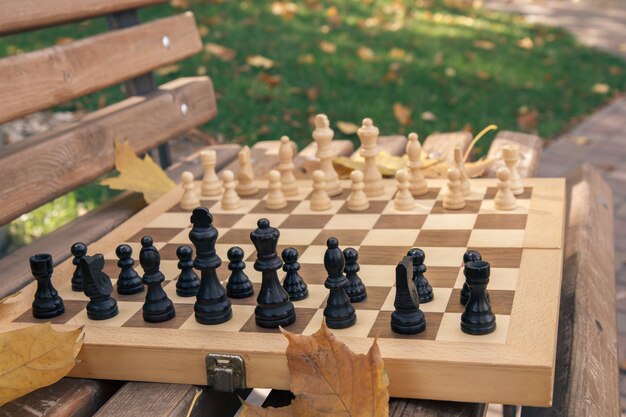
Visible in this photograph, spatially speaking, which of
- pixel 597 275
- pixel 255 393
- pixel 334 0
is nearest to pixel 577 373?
pixel 597 275

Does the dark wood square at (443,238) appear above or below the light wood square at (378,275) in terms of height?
below

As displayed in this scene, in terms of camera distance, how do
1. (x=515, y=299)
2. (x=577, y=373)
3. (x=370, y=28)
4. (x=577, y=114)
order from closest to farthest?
(x=515, y=299)
(x=577, y=373)
(x=577, y=114)
(x=370, y=28)

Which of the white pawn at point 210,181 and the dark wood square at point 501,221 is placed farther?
the white pawn at point 210,181

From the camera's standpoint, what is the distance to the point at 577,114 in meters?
6.50

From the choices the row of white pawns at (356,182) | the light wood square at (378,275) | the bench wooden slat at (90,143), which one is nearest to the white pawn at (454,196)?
the row of white pawns at (356,182)

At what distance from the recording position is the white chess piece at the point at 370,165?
8.75ft

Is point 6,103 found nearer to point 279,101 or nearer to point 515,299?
point 515,299

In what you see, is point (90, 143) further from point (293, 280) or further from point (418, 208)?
point (293, 280)

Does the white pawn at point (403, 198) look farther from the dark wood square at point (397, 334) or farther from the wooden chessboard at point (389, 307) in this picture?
the dark wood square at point (397, 334)

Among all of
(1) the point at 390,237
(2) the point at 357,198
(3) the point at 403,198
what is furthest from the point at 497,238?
(2) the point at 357,198

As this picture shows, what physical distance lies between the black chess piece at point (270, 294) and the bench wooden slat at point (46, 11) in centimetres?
132

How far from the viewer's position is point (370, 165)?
2689 millimetres

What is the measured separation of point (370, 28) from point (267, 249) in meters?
6.22

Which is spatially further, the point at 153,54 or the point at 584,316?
the point at 153,54
